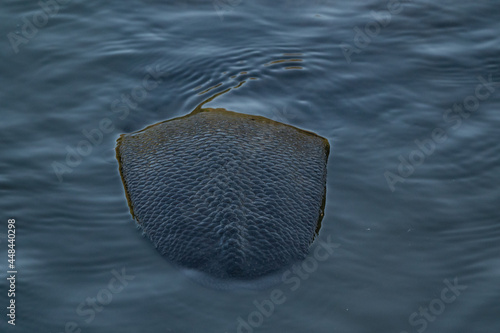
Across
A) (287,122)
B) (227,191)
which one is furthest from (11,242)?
(287,122)

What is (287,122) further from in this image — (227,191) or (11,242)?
(11,242)

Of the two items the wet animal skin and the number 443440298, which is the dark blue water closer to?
the number 443440298

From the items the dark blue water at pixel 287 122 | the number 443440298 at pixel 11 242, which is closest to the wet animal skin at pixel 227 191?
the dark blue water at pixel 287 122

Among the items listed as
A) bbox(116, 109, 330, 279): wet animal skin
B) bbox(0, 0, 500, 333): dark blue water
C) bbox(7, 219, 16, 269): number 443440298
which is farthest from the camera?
bbox(7, 219, 16, 269): number 443440298

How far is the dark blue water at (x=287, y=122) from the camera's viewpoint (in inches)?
188

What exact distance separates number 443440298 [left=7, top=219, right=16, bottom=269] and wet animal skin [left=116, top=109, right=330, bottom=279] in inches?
37.1

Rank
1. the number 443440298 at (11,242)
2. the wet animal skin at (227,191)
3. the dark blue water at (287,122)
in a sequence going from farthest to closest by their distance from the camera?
the number 443440298 at (11,242), the wet animal skin at (227,191), the dark blue water at (287,122)

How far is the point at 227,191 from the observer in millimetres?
5242

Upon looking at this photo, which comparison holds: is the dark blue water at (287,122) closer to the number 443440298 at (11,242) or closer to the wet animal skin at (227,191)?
the number 443440298 at (11,242)

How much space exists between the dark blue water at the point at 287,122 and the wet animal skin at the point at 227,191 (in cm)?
16

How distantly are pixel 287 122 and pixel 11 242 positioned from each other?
2.69m

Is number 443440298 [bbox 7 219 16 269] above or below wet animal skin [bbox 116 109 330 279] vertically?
below

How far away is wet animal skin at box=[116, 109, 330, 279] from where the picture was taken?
498cm

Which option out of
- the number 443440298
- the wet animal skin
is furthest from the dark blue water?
the wet animal skin
